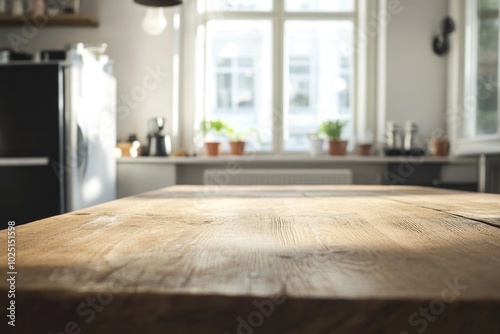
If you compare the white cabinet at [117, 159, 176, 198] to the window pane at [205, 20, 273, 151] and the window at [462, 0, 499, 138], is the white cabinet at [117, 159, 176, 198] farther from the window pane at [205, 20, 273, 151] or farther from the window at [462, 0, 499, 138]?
the window at [462, 0, 499, 138]

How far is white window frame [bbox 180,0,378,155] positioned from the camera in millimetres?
3938

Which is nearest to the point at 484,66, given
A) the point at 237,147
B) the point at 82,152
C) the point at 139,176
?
the point at 237,147

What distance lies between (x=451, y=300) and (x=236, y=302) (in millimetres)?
157

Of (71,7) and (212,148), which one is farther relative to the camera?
(212,148)

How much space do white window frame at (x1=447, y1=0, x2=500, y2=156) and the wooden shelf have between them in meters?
2.52

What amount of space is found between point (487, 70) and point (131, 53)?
237cm

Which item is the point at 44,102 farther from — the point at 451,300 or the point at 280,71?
the point at 451,300

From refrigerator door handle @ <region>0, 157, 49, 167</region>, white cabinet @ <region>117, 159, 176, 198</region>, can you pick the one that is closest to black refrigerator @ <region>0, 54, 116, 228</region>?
refrigerator door handle @ <region>0, 157, 49, 167</region>

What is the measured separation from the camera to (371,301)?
385mm

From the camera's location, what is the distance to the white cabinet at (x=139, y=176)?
11.8 feet

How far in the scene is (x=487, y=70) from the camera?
3256 millimetres

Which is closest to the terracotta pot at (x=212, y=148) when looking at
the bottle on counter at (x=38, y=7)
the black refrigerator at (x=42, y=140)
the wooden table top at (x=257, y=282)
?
the black refrigerator at (x=42, y=140)

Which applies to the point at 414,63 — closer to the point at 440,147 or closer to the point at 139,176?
the point at 440,147

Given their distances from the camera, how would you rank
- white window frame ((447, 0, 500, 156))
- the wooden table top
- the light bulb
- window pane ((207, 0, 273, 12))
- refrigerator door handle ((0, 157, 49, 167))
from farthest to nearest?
window pane ((207, 0, 273, 12)) → the light bulb → white window frame ((447, 0, 500, 156)) → refrigerator door handle ((0, 157, 49, 167)) → the wooden table top
